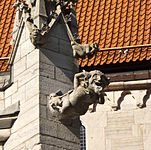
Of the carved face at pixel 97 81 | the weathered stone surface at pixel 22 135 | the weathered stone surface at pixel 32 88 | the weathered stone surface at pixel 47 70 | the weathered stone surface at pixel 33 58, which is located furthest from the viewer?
the weathered stone surface at pixel 33 58

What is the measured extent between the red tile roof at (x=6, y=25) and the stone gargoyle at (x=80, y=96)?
8015mm

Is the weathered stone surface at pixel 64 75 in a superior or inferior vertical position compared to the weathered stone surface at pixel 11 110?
superior

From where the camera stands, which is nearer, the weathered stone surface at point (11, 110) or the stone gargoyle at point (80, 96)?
the stone gargoyle at point (80, 96)

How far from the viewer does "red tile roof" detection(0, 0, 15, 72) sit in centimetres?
1859

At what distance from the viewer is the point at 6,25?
19.7 meters

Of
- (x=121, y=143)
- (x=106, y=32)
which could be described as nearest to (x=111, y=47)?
(x=106, y=32)

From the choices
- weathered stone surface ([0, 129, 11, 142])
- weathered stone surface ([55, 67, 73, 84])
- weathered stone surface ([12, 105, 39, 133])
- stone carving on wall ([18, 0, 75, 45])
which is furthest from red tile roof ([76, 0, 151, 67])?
weathered stone surface ([12, 105, 39, 133])

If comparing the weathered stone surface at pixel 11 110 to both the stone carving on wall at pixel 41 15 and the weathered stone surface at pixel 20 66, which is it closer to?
the weathered stone surface at pixel 20 66

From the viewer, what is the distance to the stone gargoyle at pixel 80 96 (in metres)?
9.92

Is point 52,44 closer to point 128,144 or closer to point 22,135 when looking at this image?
point 22,135

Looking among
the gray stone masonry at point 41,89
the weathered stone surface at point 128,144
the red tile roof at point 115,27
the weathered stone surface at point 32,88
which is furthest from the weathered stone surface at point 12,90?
the weathered stone surface at point 128,144

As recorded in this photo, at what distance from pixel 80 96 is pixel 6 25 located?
982cm

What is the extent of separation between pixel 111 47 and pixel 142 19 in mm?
1040

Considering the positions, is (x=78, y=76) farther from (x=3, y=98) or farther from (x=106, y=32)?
(x=106, y=32)
